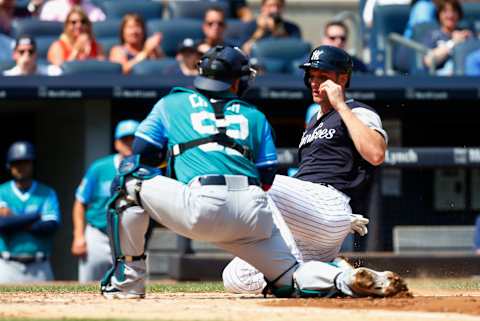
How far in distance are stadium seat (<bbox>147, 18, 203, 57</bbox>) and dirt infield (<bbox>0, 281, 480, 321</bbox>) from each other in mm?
6434

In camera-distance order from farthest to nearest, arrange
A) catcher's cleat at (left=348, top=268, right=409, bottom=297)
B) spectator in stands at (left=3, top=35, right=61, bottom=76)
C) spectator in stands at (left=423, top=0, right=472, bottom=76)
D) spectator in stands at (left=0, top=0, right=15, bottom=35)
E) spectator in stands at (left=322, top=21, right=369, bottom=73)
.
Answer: spectator in stands at (left=0, top=0, right=15, bottom=35) < spectator in stands at (left=423, top=0, right=472, bottom=76) < spectator in stands at (left=322, top=21, right=369, bottom=73) < spectator in stands at (left=3, top=35, right=61, bottom=76) < catcher's cleat at (left=348, top=268, right=409, bottom=297)

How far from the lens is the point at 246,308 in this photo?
5.23 meters

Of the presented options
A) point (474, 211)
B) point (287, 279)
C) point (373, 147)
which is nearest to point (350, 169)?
point (373, 147)

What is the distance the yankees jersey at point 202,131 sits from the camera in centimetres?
555

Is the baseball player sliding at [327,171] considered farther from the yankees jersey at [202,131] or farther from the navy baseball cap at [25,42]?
the navy baseball cap at [25,42]

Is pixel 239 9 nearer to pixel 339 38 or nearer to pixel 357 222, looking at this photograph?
pixel 339 38

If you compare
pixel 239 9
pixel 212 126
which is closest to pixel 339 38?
pixel 239 9

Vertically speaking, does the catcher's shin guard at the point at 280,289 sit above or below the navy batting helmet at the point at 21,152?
below

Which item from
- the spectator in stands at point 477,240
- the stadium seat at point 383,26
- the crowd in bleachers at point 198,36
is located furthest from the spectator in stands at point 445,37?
the spectator in stands at point 477,240

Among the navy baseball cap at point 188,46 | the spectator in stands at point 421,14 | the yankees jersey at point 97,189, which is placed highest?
the spectator in stands at point 421,14

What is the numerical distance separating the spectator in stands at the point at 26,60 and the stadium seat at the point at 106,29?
1.45 m

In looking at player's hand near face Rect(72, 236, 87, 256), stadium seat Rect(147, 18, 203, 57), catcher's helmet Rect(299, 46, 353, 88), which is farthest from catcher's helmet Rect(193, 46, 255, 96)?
stadium seat Rect(147, 18, 203, 57)

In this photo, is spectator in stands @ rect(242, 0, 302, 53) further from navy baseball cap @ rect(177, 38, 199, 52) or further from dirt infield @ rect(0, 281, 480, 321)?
dirt infield @ rect(0, 281, 480, 321)

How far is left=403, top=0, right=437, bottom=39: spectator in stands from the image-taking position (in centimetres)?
1267
